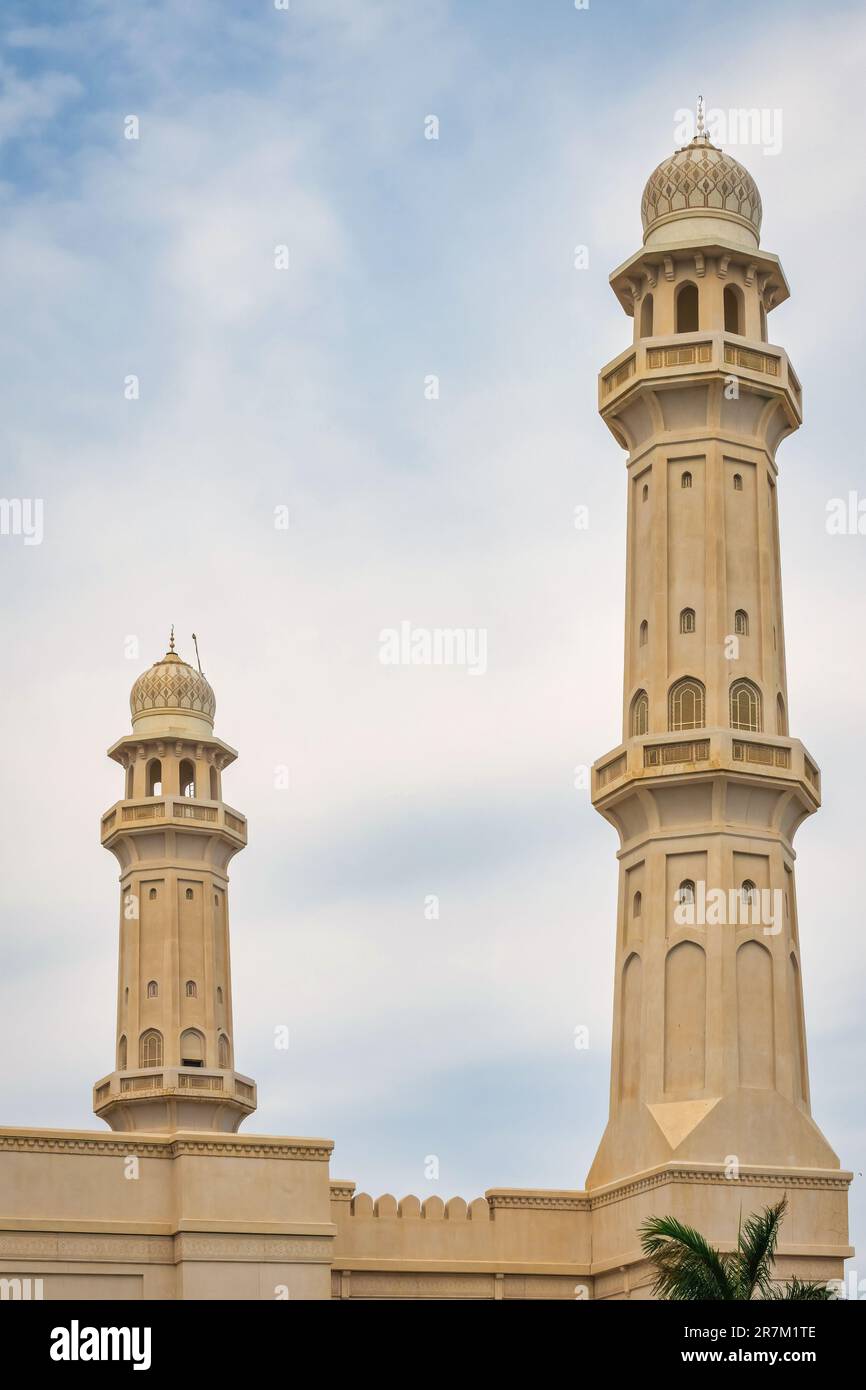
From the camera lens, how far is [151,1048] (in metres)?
73.6

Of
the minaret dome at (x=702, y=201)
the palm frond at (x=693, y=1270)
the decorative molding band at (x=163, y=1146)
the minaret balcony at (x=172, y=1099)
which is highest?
the minaret dome at (x=702, y=201)

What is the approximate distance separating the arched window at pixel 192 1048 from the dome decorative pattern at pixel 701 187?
31.4 meters

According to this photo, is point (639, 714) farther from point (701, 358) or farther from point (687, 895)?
point (701, 358)

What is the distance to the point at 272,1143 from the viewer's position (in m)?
46.2

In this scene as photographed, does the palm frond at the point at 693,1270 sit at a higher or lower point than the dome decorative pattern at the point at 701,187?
lower

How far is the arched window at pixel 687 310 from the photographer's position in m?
54.8

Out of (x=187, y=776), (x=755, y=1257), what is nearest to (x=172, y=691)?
(x=187, y=776)

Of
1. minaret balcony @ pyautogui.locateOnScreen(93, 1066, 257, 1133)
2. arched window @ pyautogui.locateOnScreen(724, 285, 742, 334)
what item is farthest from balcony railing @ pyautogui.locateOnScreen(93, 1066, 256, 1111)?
arched window @ pyautogui.locateOnScreen(724, 285, 742, 334)

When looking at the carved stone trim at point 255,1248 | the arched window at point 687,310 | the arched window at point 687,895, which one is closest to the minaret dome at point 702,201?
the arched window at point 687,310

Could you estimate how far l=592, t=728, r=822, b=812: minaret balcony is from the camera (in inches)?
1955

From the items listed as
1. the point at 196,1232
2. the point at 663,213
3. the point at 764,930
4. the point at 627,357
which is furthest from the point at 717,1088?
the point at 663,213

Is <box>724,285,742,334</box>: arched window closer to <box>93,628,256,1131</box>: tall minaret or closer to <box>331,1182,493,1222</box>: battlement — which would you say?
<box>331,1182,493,1222</box>: battlement

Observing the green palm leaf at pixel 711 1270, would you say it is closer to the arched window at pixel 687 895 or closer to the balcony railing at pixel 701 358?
the arched window at pixel 687 895
